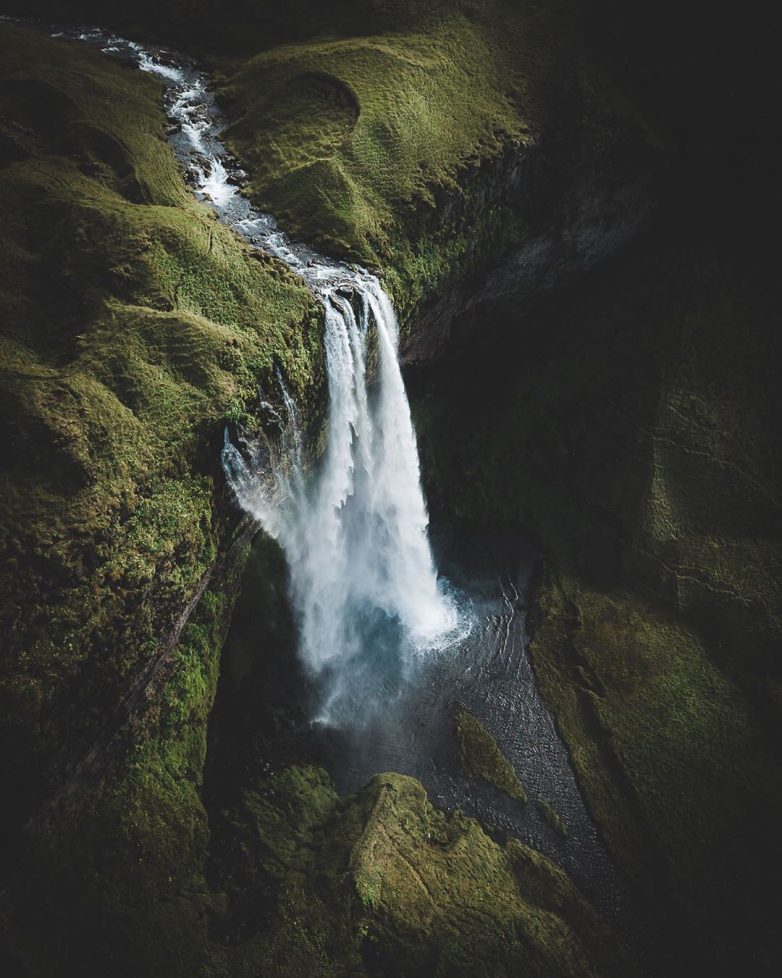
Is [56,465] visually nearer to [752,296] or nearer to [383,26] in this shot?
[383,26]

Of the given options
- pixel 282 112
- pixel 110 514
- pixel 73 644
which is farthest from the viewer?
pixel 282 112

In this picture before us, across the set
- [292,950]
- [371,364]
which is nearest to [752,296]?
[371,364]

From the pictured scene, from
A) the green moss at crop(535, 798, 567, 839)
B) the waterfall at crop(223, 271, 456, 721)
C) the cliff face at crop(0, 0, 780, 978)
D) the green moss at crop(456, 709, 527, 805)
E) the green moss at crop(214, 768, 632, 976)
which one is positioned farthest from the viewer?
the green moss at crop(456, 709, 527, 805)

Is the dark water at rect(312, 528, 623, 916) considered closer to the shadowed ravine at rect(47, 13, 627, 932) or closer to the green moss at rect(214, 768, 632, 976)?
the shadowed ravine at rect(47, 13, 627, 932)

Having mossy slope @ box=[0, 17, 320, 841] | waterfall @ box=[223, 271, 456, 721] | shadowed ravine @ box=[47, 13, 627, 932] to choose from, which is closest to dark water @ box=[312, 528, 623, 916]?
shadowed ravine @ box=[47, 13, 627, 932]

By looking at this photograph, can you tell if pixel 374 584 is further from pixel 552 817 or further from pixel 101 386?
pixel 101 386

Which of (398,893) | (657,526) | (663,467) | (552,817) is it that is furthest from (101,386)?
(663,467)
